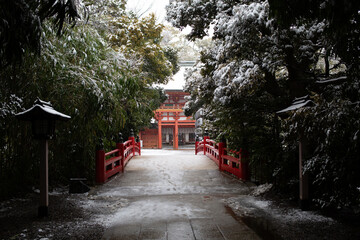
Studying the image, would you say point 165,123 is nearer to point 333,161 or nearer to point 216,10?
point 216,10

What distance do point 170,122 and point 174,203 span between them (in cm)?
1793

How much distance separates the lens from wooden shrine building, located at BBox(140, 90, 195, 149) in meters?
22.4

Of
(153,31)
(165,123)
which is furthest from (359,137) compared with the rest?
(165,123)

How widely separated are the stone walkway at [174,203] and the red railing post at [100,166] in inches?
8.0

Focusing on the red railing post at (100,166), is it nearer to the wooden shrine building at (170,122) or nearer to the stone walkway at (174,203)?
the stone walkway at (174,203)

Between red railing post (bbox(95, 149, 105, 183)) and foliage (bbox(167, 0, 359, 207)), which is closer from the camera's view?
foliage (bbox(167, 0, 359, 207))

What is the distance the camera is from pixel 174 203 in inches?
199

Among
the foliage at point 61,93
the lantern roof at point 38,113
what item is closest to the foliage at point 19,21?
the lantern roof at point 38,113

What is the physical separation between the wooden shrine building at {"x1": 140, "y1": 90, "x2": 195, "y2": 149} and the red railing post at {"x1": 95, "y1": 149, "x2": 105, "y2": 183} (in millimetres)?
14706

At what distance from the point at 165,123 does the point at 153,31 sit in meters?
12.8

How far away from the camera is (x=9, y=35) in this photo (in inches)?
87.3

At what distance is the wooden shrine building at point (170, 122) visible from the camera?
2242 cm

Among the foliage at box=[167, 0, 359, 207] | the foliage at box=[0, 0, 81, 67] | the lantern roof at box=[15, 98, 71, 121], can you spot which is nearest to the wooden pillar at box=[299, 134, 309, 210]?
the foliage at box=[167, 0, 359, 207]

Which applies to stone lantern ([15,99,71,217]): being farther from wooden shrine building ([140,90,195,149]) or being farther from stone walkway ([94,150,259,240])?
wooden shrine building ([140,90,195,149])
